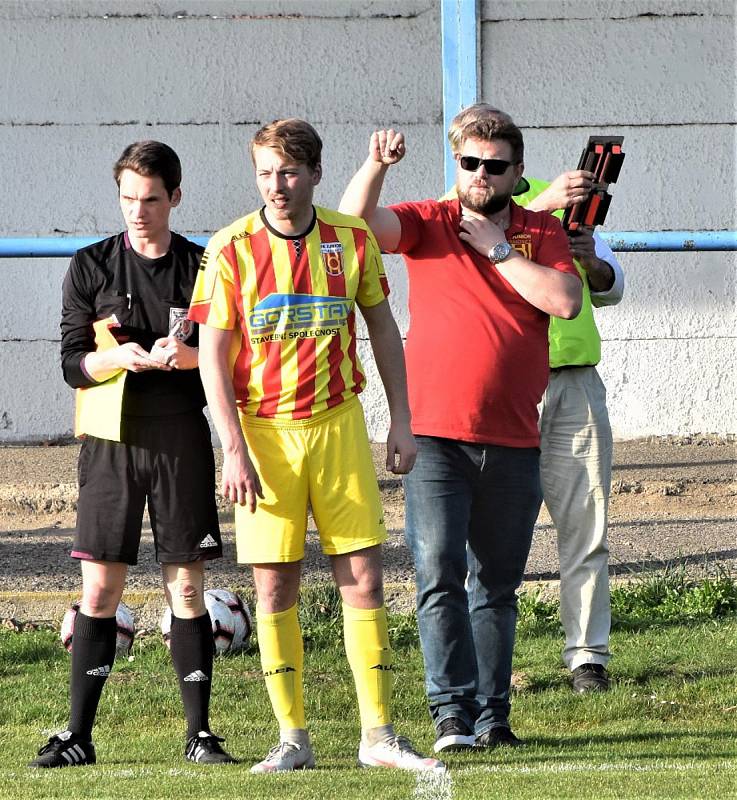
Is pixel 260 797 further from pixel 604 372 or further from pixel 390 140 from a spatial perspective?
pixel 604 372

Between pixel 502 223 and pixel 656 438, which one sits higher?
pixel 502 223

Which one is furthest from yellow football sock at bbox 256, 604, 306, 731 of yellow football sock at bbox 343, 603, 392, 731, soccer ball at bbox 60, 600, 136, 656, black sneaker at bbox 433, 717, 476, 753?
soccer ball at bbox 60, 600, 136, 656

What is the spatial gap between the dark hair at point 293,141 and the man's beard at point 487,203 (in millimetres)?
551

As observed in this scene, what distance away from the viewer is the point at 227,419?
13.6 feet

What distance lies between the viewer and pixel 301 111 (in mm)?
10156

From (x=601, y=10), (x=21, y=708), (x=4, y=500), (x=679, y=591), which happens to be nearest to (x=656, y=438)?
(x=601, y=10)

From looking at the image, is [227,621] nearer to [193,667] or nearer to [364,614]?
[193,667]

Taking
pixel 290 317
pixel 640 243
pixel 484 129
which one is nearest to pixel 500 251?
pixel 484 129

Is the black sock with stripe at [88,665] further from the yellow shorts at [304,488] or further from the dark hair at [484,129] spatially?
the dark hair at [484,129]

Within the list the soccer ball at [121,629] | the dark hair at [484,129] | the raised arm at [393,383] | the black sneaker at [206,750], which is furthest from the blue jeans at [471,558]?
the soccer ball at [121,629]

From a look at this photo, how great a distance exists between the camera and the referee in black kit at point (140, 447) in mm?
4406

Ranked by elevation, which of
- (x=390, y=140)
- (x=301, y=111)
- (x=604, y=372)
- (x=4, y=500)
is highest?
(x=301, y=111)

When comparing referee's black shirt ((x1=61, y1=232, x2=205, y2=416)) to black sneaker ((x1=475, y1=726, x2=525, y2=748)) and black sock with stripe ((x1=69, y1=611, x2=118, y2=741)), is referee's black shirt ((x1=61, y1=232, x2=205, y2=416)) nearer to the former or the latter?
black sock with stripe ((x1=69, y1=611, x2=118, y2=741))

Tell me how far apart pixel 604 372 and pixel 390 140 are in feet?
19.8
